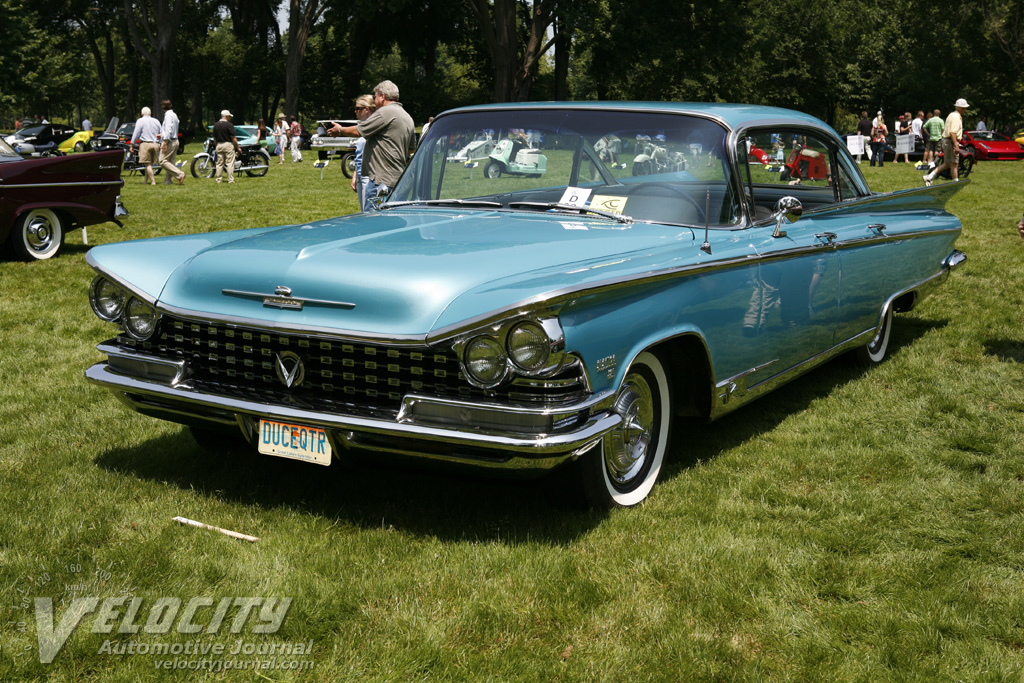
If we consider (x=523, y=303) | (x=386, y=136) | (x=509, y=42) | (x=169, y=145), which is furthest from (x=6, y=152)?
(x=509, y=42)

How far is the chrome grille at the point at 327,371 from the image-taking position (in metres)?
3.47

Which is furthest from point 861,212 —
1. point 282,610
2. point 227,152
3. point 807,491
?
point 227,152

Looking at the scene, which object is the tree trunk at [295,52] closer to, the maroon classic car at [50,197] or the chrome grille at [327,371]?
the maroon classic car at [50,197]

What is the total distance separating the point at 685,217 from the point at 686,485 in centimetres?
124

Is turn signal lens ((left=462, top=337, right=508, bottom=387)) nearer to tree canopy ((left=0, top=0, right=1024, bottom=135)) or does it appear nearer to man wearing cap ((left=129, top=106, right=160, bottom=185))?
man wearing cap ((left=129, top=106, right=160, bottom=185))

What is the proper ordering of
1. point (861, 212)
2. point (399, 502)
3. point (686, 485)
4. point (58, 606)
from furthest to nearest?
point (861, 212), point (686, 485), point (399, 502), point (58, 606)

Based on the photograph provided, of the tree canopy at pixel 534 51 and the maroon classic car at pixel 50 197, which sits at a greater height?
the tree canopy at pixel 534 51

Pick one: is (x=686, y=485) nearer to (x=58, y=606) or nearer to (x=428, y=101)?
(x=58, y=606)

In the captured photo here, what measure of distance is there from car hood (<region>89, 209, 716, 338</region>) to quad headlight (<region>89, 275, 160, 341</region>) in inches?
4.1

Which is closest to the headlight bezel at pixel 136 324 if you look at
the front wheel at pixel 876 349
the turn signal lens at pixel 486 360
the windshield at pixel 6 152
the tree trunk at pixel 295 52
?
the turn signal lens at pixel 486 360

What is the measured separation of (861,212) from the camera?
607 cm

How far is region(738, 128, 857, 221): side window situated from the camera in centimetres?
500

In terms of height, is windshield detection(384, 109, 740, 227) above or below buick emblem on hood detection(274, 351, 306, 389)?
above

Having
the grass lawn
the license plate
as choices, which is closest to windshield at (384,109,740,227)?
the grass lawn
